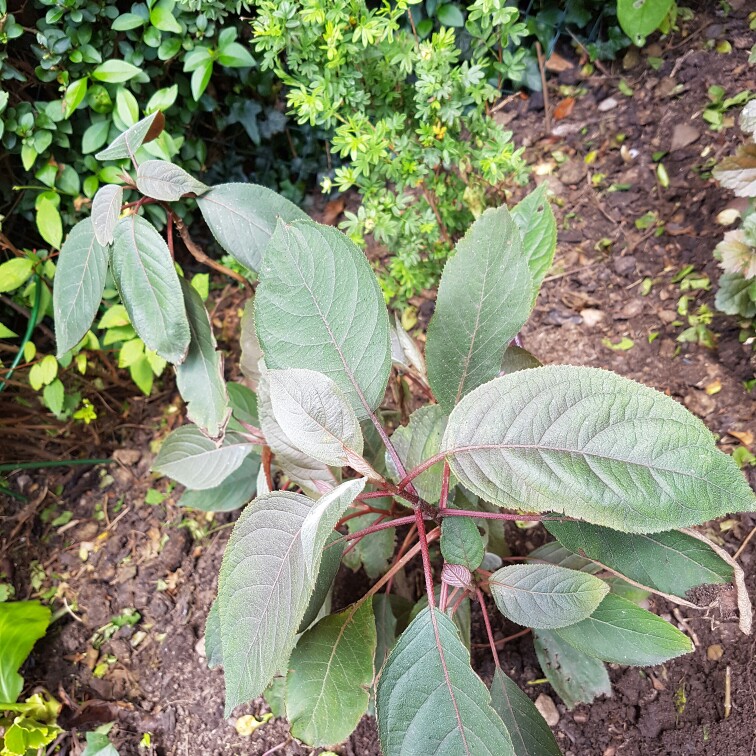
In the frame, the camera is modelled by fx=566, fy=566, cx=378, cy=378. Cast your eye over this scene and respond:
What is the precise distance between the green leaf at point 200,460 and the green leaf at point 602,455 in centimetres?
70

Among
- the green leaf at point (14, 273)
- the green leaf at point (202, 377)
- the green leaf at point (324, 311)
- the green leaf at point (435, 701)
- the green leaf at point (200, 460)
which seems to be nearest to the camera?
the green leaf at point (435, 701)

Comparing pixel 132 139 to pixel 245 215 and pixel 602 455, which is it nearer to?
pixel 245 215

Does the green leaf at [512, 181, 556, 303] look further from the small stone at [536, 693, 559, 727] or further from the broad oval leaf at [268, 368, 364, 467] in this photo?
the small stone at [536, 693, 559, 727]

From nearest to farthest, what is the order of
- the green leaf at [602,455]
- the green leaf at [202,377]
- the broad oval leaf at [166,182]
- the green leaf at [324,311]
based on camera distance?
1. the green leaf at [602,455]
2. the green leaf at [324,311]
3. the broad oval leaf at [166,182]
4. the green leaf at [202,377]

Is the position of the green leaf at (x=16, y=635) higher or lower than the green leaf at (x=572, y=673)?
lower

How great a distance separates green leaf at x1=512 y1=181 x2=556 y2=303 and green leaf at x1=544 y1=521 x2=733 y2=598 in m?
0.48

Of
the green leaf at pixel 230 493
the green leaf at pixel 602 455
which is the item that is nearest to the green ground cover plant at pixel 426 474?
the green leaf at pixel 602 455

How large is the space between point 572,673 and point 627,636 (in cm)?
29

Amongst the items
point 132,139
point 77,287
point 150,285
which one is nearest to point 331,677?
point 150,285

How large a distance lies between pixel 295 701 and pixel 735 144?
180 centimetres

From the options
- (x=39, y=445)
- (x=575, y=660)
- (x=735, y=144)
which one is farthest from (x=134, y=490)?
(x=735, y=144)

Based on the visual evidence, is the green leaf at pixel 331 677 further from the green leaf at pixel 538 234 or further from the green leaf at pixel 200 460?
the green leaf at pixel 538 234

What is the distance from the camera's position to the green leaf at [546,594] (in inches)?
30.0

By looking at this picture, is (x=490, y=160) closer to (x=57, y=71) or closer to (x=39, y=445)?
(x=57, y=71)
